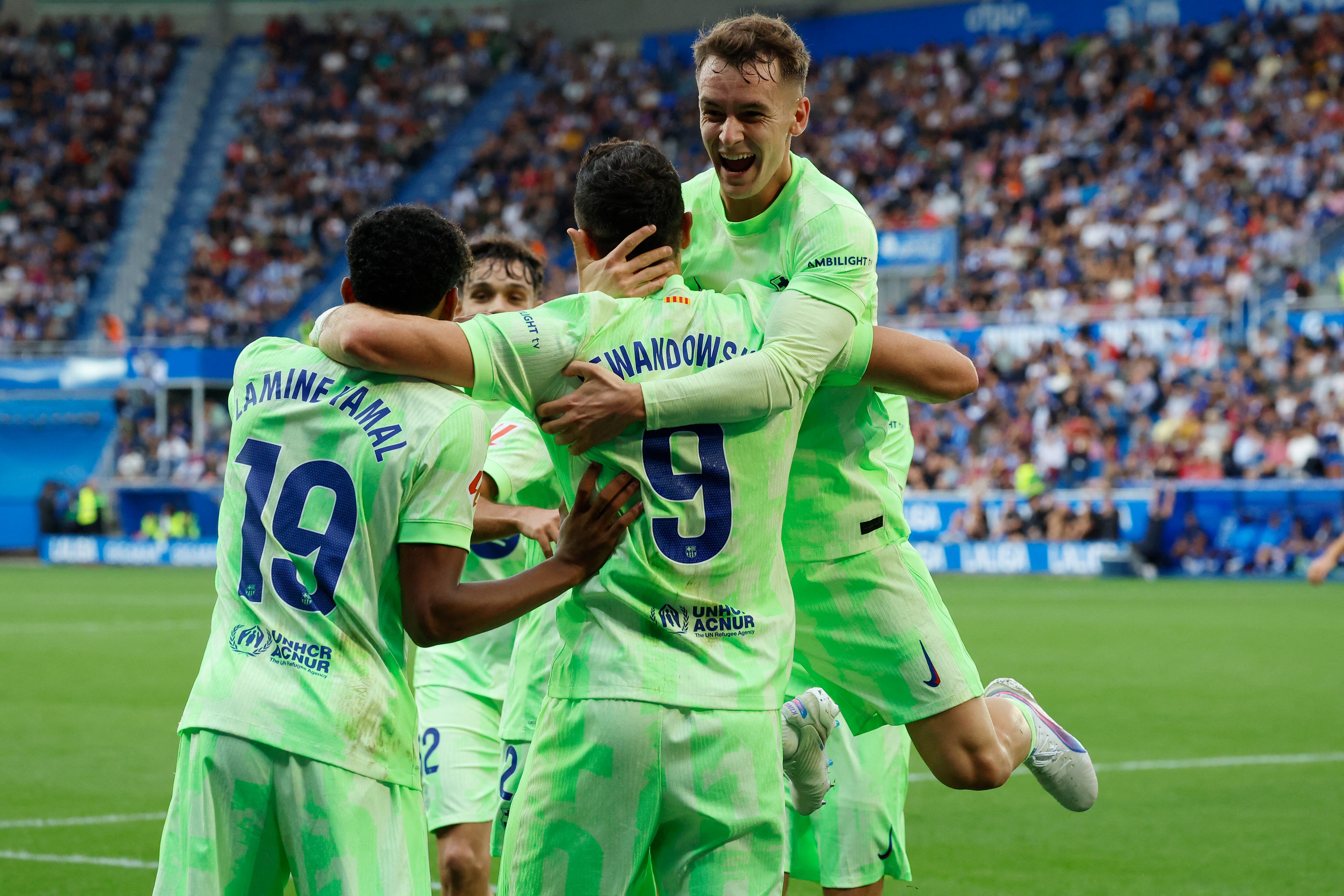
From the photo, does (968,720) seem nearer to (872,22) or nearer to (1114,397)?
(1114,397)

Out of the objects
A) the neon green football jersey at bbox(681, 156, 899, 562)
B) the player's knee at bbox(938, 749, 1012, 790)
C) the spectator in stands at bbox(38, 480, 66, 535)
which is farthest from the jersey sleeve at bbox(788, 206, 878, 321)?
the spectator in stands at bbox(38, 480, 66, 535)

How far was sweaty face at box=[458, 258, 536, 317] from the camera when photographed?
5.64m

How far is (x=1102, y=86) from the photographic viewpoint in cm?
3222

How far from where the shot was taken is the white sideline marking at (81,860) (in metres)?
6.82

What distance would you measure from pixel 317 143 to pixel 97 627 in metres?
24.5

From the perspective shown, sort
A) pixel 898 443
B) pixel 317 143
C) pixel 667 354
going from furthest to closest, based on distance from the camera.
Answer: pixel 317 143 < pixel 898 443 < pixel 667 354

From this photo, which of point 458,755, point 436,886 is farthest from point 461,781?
point 436,886

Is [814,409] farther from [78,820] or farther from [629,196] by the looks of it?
[78,820]

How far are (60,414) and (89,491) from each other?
381cm

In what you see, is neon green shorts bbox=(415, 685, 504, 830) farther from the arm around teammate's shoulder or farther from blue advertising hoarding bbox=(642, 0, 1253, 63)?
blue advertising hoarding bbox=(642, 0, 1253, 63)

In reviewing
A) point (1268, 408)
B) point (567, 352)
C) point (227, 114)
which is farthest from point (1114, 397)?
point (227, 114)

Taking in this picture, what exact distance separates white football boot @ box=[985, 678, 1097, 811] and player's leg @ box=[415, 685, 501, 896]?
1.68 m

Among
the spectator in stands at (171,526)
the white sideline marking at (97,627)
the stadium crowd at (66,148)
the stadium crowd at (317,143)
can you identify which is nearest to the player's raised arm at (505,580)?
the white sideline marking at (97,627)

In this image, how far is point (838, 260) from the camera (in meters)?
3.84
